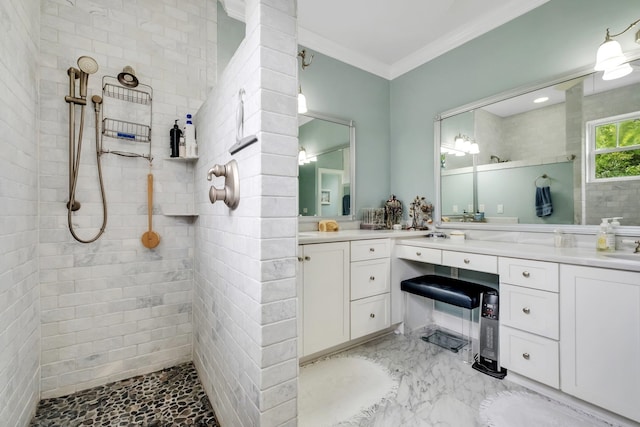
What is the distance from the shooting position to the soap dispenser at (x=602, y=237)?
1.75 m

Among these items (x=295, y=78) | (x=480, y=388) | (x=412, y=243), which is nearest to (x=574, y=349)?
(x=480, y=388)

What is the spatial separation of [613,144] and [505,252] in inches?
41.2

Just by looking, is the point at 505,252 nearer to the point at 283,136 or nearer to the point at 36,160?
the point at 283,136

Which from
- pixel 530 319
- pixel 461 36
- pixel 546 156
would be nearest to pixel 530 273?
pixel 530 319

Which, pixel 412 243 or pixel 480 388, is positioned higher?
pixel 412 243

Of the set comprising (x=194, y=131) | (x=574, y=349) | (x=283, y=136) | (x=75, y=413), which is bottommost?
(x=75, y=413)

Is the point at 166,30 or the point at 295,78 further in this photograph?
the point at 166,30

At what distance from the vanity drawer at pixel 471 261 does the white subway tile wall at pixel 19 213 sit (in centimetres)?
260

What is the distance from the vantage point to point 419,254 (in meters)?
2.33

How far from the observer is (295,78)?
3.62 ft

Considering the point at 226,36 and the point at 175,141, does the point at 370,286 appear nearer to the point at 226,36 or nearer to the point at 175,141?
the point at 175,141

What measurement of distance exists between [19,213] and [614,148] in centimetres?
357

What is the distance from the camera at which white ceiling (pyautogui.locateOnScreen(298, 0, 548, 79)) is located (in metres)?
2.31

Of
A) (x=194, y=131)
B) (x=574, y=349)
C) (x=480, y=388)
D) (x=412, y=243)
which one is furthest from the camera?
(x=412, y=243)
